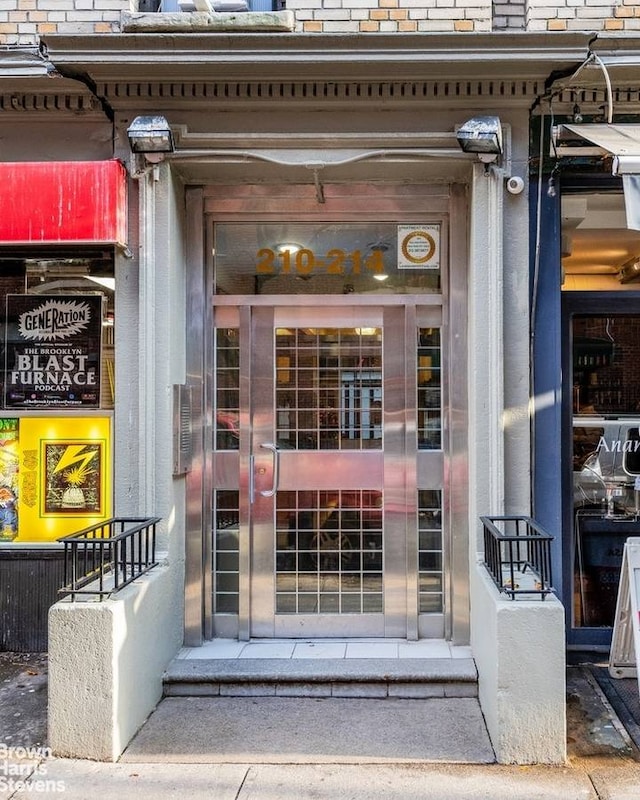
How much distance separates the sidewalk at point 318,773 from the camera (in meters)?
3.14

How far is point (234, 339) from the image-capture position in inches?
193

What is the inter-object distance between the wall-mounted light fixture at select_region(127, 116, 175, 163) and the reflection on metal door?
3.95 feet

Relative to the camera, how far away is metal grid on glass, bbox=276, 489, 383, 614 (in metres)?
4.82

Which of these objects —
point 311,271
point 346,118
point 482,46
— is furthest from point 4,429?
point 482,46

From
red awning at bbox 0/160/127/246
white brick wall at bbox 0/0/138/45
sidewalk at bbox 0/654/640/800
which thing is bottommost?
sidewalk at bbox 0/654/640/800

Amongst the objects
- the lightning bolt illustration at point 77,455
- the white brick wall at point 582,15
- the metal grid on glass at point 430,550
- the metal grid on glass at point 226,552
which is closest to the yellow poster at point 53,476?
the lightning bolt illustration at point 77,455

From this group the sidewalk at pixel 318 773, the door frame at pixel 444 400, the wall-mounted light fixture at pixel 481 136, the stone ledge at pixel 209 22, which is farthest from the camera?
the door frame at pixel 444 400

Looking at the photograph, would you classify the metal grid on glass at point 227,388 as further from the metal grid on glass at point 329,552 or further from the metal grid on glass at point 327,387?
the metal grid on glass at point 329,552

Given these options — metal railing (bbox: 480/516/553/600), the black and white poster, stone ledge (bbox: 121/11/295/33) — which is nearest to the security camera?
stone ledge (bbox: 121/11/295/33)

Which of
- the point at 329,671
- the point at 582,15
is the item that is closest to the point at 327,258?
the point at 582,15

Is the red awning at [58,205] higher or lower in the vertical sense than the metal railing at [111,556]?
higher

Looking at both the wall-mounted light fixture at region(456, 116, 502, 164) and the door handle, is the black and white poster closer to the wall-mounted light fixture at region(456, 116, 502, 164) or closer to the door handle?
the door handle

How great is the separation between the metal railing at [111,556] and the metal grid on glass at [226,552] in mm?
632

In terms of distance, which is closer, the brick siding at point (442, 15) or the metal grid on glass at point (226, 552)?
the brick siding at point (442, 15)
